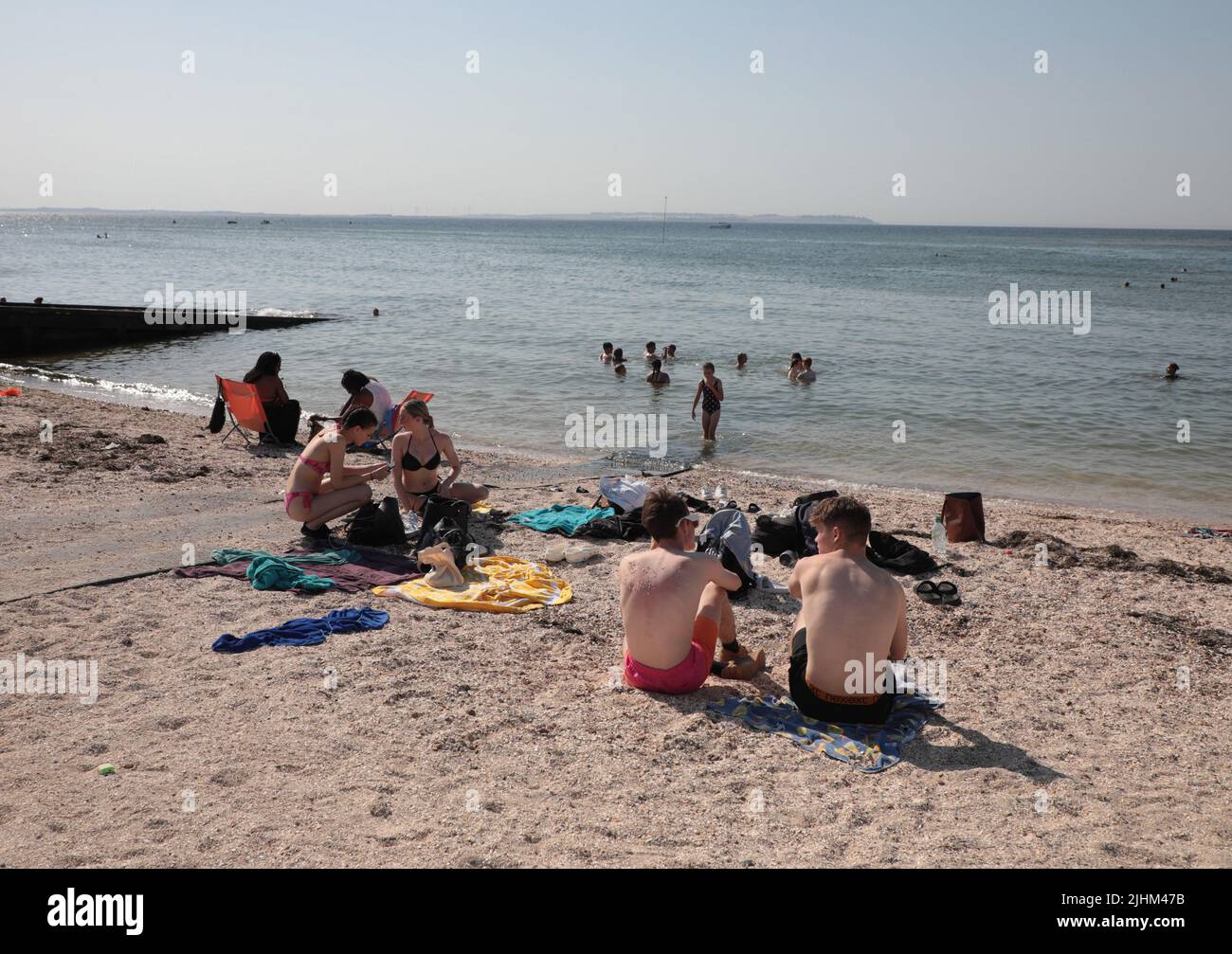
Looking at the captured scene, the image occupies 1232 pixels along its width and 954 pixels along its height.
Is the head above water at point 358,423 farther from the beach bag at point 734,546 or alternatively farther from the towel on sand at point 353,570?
the beach bag at point 734,546

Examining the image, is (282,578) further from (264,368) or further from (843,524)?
(264,368)

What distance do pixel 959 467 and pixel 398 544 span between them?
8.50 meters

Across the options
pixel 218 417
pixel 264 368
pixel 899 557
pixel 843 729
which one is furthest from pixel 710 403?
pixel 843 729

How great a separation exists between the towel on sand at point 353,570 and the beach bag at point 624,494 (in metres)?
2.15

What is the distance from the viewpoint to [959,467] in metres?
13.0

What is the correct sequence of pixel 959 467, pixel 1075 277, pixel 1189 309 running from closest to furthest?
pixel 959 467 < pixel 1189 309 < pixel 1075 277

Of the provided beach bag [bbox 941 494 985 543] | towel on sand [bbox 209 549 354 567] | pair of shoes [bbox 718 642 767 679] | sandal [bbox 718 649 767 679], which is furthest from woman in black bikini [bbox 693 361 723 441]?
sandal [bbox 718 649 767 679]

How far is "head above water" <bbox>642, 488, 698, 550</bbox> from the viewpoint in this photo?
507 centimetres

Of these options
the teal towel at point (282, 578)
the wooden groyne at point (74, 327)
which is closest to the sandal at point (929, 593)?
the teal towel at point (282, 578)

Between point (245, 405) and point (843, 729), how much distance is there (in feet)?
30.0

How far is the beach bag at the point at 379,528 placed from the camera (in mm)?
7578

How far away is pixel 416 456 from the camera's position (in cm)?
799
